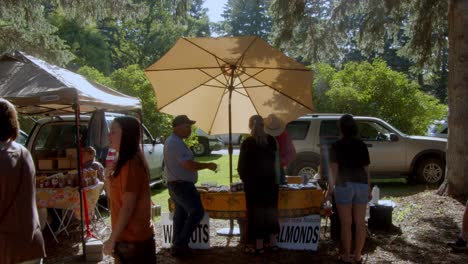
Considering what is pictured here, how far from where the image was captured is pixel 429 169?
483 inches

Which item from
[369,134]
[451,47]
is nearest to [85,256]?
[451,47]

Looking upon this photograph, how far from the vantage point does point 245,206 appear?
6.52 m

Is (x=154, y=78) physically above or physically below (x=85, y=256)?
above

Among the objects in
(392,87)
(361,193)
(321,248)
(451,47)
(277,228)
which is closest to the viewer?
(361,193)

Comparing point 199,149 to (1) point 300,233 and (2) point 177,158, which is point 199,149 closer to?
(1) point 300,233

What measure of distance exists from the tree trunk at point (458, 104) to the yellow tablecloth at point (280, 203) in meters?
3.61

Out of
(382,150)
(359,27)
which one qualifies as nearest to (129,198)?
(382,150)

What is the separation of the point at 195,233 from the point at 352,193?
2279 millimetres

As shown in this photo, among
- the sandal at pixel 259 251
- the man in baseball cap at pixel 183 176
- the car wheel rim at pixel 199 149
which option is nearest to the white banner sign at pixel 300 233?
the sandal at pixel 259 251

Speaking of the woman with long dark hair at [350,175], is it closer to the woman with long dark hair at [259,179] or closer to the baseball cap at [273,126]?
the woman with long dark hair at [259,179]

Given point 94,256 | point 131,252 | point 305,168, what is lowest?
point 94,256

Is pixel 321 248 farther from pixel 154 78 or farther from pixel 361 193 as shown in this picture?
pixel 154 78

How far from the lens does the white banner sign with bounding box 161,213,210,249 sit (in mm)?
6770

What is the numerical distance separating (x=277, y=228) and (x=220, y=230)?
1.63m
